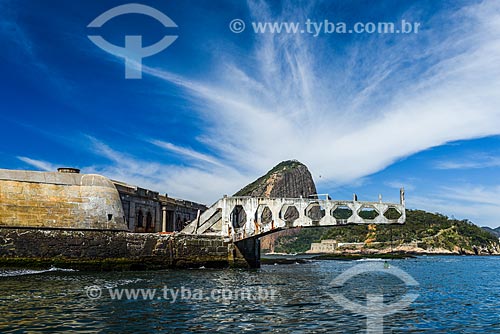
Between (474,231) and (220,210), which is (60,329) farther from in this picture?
(474,231)

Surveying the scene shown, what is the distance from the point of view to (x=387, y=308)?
16062 millimetres

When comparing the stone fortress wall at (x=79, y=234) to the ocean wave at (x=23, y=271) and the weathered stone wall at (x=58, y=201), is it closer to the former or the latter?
the weathered stone wall at (x=58, y=201)

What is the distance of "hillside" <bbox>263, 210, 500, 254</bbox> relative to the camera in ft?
470

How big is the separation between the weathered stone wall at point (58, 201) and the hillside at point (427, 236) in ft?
395

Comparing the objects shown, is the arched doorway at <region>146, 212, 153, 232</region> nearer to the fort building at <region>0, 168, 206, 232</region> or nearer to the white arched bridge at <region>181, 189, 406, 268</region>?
the fort building at <region>0, 168, 206, 232</region>

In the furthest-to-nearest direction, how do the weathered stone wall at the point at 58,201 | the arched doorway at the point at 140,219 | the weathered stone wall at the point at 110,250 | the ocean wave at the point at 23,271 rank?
the arched doorway at the point at 140,219
the weathered stone wall at the point at 58,201
the weathered stone wall at the point at 110,250
the ocean wave at the point at 23,271

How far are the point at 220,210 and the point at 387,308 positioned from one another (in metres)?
20.9

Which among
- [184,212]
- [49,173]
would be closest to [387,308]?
[49,173]

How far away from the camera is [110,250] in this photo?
2969 cm

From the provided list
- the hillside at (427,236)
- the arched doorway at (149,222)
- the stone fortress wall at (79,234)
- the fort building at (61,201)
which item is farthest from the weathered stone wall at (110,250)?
the hillside at (427,236)

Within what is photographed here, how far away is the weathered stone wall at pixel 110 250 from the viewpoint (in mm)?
27500

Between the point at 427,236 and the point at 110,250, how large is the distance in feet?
461

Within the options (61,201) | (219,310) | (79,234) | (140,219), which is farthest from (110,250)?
(219,310)

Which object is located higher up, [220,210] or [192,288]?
[220,210]
